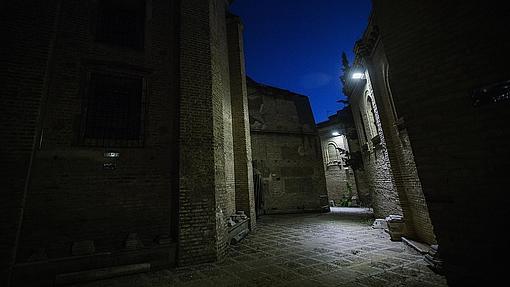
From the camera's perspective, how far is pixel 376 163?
8578 mm

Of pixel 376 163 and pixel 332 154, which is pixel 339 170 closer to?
pixel 332 154

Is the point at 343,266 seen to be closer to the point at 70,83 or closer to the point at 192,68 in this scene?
the point at 192,68

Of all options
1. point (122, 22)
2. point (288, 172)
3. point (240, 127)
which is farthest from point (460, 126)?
point (288, 172)

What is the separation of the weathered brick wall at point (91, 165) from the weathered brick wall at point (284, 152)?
8.91 metres

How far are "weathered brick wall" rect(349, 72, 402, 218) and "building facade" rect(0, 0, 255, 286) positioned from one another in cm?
568

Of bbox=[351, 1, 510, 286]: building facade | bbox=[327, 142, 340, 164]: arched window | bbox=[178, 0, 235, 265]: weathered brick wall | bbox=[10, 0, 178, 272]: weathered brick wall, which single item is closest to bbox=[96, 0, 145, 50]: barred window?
bbox=[10, 0, 178, 272]: weathered brick wall

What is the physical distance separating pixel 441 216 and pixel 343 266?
86.7 inches

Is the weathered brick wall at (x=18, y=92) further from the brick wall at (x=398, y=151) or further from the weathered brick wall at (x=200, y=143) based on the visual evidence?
the brick wall at (x=398, y=151)

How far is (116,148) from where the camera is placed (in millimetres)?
5094

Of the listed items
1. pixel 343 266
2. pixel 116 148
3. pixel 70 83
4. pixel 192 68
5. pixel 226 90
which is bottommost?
pixel 343 266

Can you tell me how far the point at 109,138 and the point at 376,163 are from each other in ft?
31.1

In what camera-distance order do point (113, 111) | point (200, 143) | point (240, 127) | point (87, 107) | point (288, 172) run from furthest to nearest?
point (288, 172) → point (240, 127) → point (113, 111) → point (200, 143) → point (87, 107)

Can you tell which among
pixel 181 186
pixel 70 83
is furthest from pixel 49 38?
pixel 181 186

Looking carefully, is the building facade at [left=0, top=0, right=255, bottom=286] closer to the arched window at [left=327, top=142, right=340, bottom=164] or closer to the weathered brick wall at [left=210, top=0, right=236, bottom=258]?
the weathered brick wall at [left=210, top=0, right=236, bottom=258]
